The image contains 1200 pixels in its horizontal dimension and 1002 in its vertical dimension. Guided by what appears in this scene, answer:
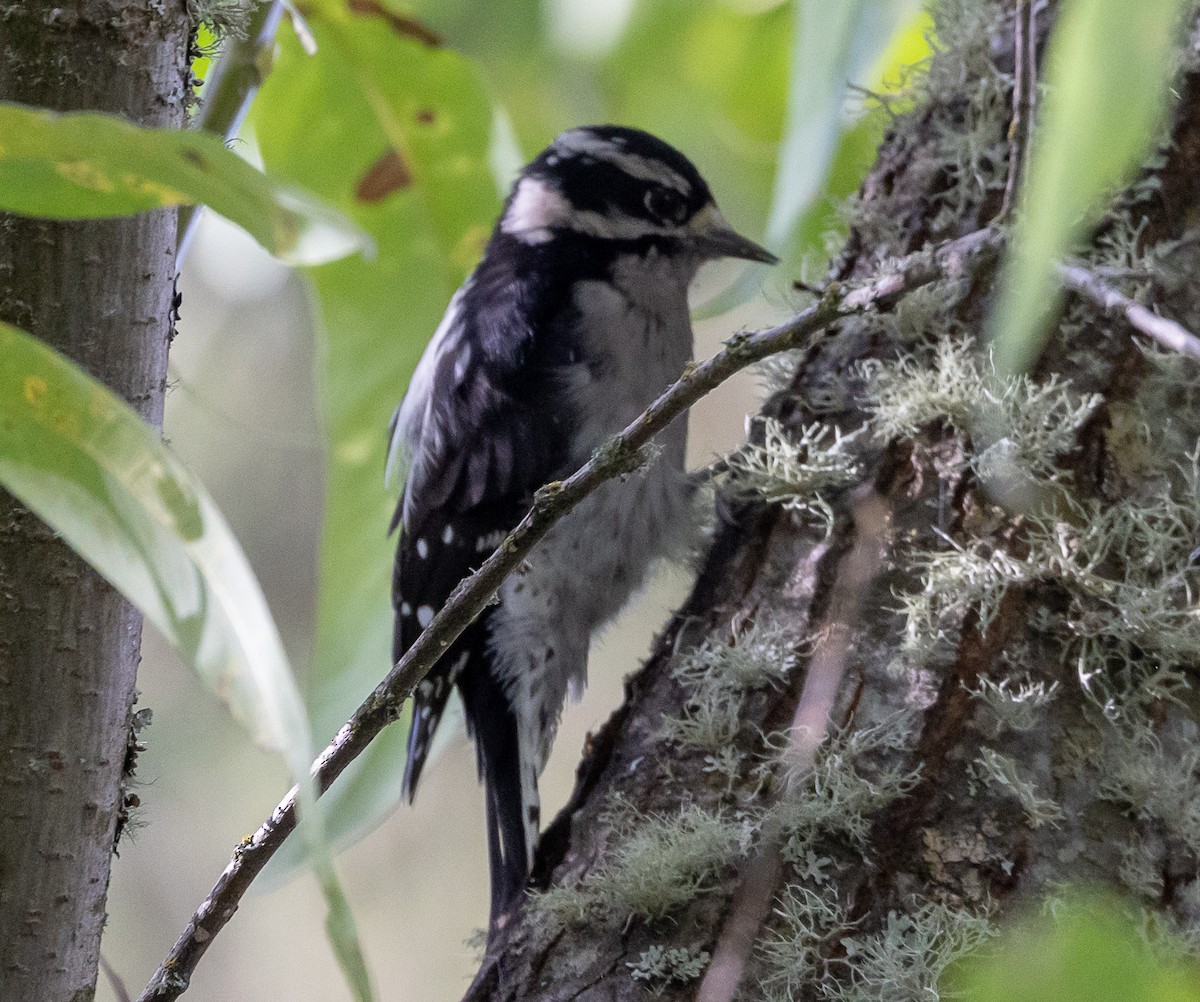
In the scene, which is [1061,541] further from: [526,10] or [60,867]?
[526,10]

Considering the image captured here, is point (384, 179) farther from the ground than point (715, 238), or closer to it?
farther from the ground

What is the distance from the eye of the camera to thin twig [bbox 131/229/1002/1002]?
0.74m

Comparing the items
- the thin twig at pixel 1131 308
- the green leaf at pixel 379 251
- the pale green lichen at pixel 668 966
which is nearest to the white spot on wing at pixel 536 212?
the green leaf at pixel 379 251

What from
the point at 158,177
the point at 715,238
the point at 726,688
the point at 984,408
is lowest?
the point at 726,688

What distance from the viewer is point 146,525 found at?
49 cm

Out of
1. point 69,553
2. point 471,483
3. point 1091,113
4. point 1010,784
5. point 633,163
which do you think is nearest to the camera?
point 1091,113

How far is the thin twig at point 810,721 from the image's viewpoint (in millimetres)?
969

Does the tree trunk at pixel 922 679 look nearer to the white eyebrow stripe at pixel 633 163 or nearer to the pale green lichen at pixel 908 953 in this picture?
the pale green lichen at pixel 908 953

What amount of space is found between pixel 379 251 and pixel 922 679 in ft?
2.61

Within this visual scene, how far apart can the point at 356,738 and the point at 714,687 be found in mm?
427

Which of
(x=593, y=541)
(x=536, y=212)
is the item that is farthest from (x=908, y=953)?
(x=536, y=212)

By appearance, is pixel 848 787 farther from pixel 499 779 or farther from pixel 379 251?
pixel 379 251

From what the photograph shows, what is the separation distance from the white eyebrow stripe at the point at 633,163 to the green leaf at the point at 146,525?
4.14ft

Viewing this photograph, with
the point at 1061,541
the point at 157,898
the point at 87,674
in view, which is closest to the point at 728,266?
the point at 1061,541
